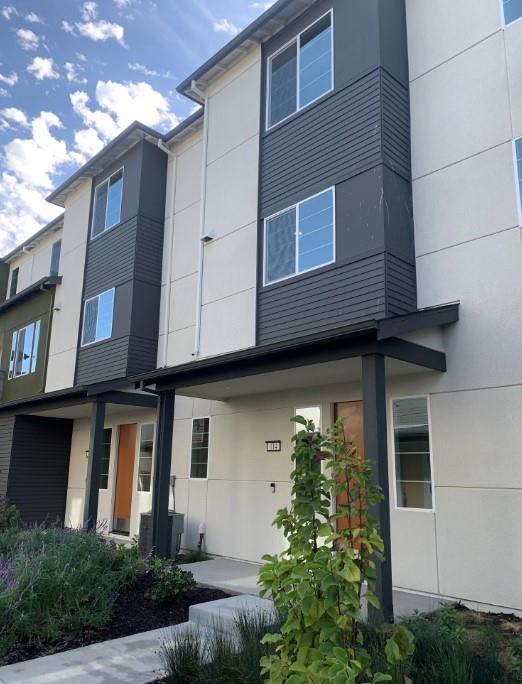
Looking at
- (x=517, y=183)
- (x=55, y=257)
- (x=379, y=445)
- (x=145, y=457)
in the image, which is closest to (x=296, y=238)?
(x=517, y=183)

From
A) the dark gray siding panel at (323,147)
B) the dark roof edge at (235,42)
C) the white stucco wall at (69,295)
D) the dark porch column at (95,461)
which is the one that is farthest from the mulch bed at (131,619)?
the dark roof edge at (235,42)

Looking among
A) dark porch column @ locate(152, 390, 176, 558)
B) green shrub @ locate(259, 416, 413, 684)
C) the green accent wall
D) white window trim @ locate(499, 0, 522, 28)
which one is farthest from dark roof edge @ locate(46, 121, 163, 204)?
green shrub @ locate(259, 416, 413, 684)

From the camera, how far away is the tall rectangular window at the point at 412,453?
22.8 feet

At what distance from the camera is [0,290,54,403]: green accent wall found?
15.3 m

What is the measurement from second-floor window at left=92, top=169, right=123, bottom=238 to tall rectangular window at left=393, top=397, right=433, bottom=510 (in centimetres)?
885

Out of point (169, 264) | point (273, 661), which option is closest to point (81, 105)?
point (169, 264)

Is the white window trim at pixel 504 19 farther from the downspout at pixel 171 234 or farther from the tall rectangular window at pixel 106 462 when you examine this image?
the tall rectangular window at pixel 106 462

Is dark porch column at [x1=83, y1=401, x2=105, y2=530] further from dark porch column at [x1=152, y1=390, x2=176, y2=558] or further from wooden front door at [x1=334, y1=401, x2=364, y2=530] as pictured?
wooden front door at [x1=334, y1=401, x2=364, y2=530]

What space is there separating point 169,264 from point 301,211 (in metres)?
4.52

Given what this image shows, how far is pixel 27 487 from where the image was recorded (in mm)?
14000

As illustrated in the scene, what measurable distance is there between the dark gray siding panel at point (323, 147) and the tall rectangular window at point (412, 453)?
131 inches

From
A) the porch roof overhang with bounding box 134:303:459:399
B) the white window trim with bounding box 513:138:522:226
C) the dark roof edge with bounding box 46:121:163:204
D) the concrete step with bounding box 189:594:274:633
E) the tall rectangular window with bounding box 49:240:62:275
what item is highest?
the dark roof edge with bounding box 46:121:163:204

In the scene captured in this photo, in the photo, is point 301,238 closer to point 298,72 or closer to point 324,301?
point 324,301

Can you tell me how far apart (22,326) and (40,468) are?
4847 millimetres
